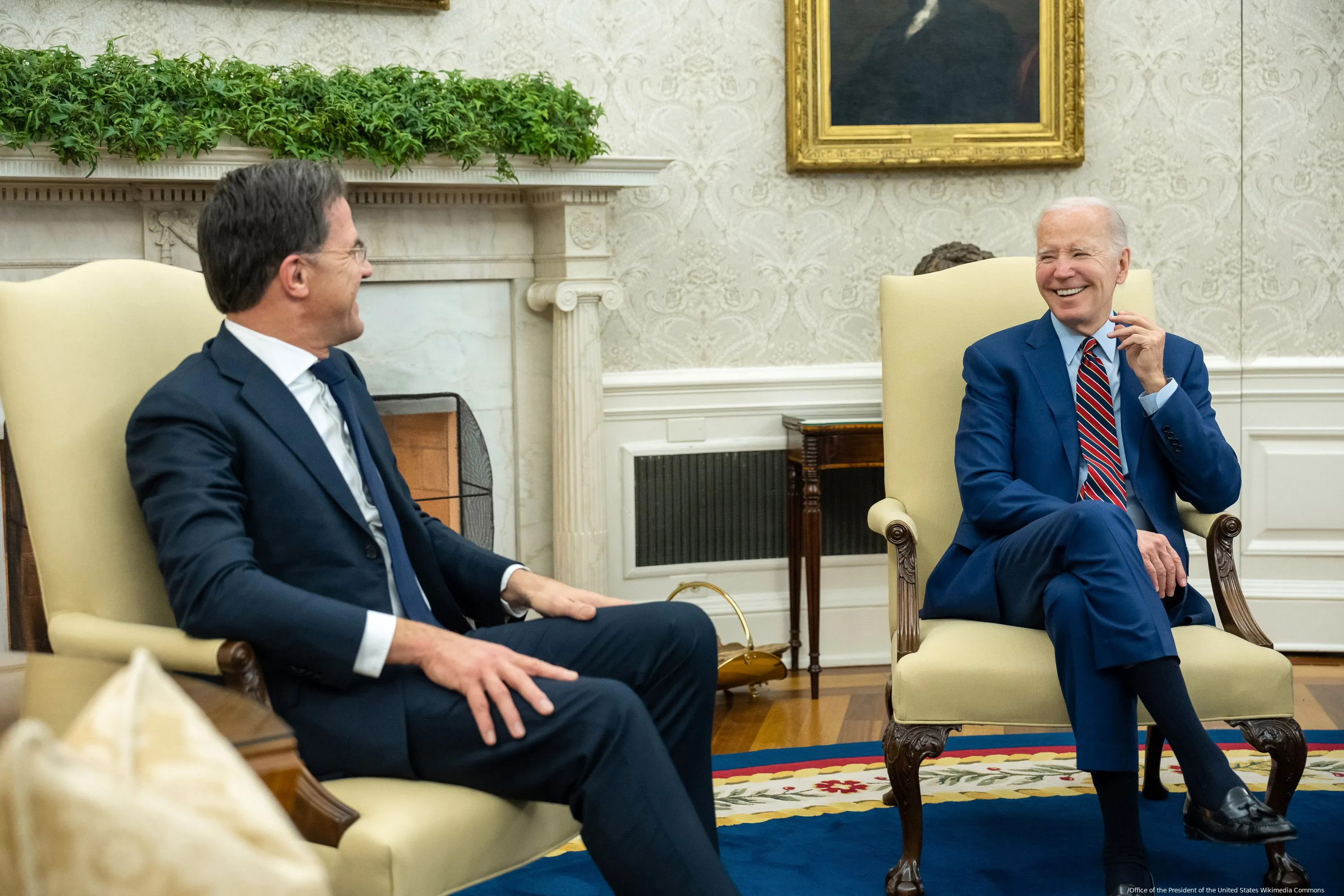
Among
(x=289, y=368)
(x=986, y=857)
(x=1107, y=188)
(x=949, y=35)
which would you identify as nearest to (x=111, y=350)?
(x=289, y=368)

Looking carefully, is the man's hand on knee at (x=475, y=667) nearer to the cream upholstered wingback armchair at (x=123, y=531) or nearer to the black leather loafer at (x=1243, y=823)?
the cream upholstered wingback armchair at (x=123, y=531)

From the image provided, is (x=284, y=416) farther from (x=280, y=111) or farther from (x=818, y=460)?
(x=818, y=460)

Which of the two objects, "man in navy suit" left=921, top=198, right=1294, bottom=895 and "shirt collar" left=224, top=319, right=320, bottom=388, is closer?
"shirt collar" left=224, top=319, right=320, bottom=388

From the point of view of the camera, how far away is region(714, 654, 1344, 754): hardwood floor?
335 cm

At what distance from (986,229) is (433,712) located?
301 cm

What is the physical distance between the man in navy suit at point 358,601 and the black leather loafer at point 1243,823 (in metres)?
0.80

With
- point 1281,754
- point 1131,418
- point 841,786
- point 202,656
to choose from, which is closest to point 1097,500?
point 1131,418

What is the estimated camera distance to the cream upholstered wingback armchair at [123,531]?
156 centimetres

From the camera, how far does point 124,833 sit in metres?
0.73

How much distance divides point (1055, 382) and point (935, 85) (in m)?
1.81

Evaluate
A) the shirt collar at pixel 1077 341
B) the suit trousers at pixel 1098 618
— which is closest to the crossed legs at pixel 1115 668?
the suit trousers at pixel 1098 618

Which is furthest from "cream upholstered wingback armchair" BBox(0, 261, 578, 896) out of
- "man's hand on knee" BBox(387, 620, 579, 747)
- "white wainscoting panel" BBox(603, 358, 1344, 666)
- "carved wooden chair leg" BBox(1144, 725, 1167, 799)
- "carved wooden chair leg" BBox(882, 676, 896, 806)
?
"white wainscoting panel" BBox(603, 358, 1344, 666)

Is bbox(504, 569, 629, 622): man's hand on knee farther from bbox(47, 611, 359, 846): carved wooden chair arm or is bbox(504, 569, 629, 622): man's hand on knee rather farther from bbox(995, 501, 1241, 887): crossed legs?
bbox(995, 501, 1241, 887): crossed legs

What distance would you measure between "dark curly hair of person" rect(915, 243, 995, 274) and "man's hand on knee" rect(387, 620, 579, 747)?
2.23 m
